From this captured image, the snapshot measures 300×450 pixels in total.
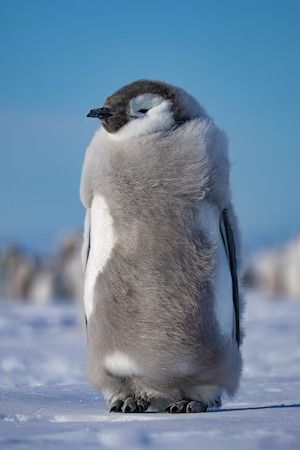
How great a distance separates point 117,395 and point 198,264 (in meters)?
0.43

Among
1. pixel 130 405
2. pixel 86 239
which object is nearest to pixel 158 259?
pixel 86 239

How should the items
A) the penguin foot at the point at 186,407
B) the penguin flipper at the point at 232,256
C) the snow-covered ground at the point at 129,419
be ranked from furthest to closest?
1. the penguin flipper at the point at 232,256
2. the penguin foot at the point at 186,407
3. the snow-covered ground at the point at 129,419

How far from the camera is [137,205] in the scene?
2.46 metres

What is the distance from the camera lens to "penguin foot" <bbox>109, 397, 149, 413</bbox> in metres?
2.43

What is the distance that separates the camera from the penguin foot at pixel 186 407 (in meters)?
2.41

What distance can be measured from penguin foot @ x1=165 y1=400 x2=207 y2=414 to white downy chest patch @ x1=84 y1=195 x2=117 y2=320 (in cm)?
35

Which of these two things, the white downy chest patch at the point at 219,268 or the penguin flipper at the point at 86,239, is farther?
the penguin flipper at the point at 86,239

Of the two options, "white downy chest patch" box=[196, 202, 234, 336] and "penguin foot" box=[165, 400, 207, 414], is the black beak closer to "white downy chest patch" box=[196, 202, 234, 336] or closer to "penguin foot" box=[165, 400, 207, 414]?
"white downy chest patch" box=[196, 202, 234, 336]

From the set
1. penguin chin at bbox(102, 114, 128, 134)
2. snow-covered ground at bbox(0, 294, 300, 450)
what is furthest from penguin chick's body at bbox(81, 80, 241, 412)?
snow-covered ground at bbox(0, 294, 300, 450)

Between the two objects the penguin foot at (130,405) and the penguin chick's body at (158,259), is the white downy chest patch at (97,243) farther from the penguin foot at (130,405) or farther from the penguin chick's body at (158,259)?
the penguin foot at (130,405)

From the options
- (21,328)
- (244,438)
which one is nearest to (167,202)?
(244,438)

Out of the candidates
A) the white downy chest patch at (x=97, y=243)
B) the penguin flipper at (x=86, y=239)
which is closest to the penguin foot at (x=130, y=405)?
the white downy chest patch at (x=97, y=243)

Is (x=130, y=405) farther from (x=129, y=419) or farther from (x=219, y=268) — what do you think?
(x=219, y=268)

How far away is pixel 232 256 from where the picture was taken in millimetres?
2627
